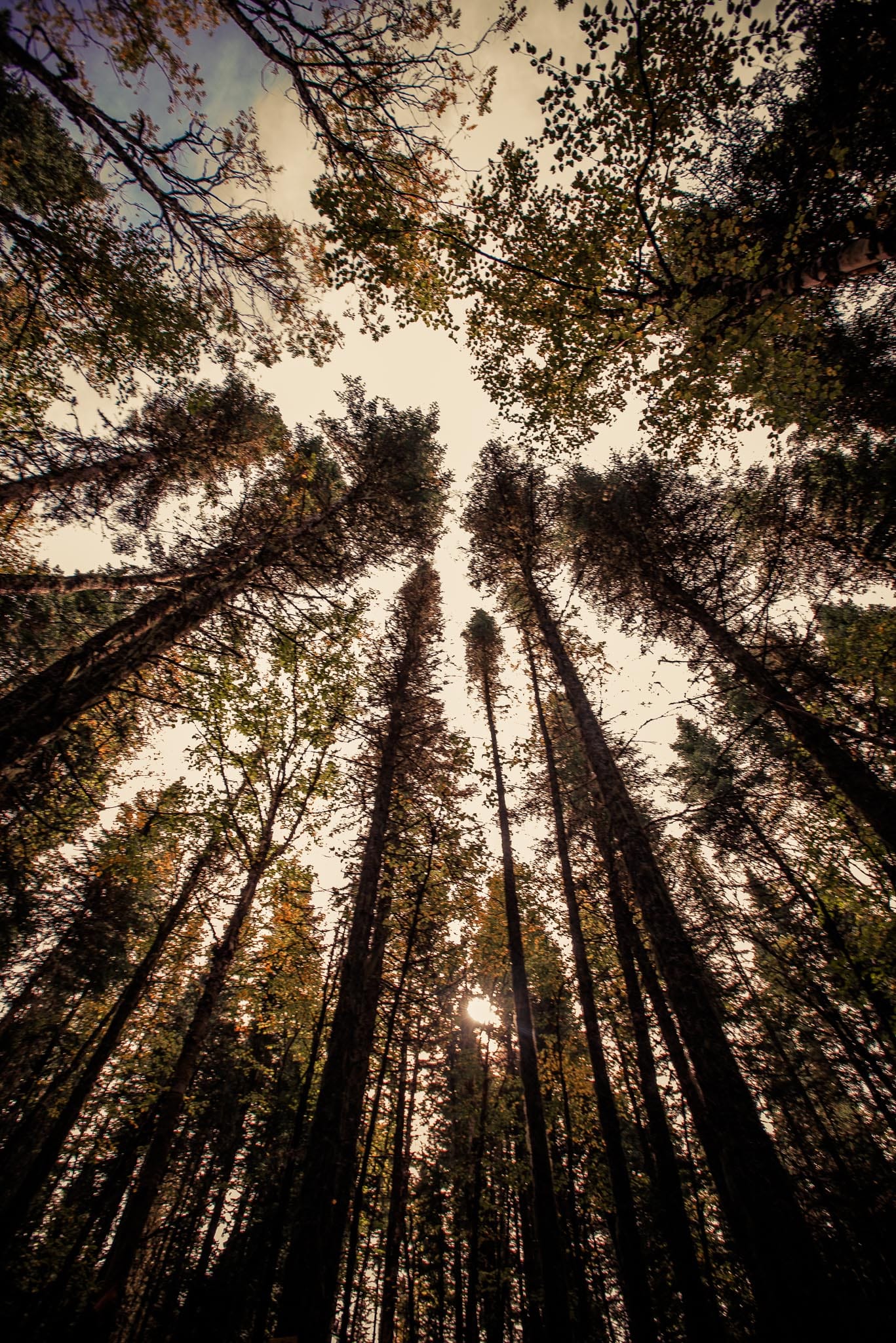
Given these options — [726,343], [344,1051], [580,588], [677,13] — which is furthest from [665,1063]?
[677,13]

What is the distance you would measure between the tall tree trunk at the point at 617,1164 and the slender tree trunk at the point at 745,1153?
12.2 ft

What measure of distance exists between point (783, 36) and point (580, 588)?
1018cm

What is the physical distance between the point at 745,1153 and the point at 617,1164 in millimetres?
4570

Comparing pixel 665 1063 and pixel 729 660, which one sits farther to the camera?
pixel 665 1063

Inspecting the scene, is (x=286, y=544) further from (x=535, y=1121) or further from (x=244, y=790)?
(x=535, y=1121)

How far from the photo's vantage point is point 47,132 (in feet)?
26.7

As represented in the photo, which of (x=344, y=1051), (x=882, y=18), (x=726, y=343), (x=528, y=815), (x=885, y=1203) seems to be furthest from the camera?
(x=528, y=815)

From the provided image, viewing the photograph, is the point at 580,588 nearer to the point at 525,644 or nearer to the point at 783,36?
the point at 525,644

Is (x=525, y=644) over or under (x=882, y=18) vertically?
over

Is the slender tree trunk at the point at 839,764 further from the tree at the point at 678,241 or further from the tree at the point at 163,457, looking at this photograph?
the tree at the point at 163,457

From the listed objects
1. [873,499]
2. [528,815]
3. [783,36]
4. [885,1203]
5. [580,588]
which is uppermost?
[580,588]

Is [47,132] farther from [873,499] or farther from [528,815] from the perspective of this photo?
[873,499]

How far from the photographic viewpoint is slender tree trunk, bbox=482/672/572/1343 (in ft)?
20.8

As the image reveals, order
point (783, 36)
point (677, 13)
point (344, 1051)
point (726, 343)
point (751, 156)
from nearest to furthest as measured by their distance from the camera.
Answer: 1. point (783, 36)
2. point (677, 13)
3. point (726, 343)
4. point (344, 1051)
5. point (751, 156)
